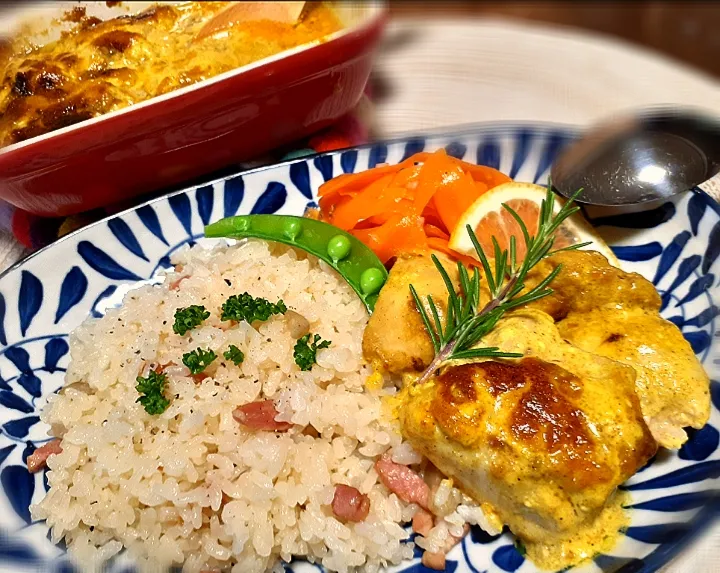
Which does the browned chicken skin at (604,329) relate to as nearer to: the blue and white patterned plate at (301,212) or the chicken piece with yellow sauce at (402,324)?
the chicken piece with yellow sauce at (402,324)

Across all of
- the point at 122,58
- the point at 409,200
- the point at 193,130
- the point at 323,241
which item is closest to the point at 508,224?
the point at 409,200

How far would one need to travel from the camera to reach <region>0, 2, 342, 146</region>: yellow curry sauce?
262 cm

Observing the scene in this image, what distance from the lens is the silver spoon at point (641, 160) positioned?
2.53 metres

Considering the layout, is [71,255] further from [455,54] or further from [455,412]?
[455,54]

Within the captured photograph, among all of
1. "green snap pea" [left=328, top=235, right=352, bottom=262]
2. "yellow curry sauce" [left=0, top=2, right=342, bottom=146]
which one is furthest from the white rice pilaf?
"yellow curry sauce" [left=0, top=2, right=342, bottom=146]

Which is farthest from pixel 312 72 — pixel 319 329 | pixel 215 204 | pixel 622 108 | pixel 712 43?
pixel 712 43

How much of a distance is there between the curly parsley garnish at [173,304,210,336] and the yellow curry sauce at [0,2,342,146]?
3.38 ft

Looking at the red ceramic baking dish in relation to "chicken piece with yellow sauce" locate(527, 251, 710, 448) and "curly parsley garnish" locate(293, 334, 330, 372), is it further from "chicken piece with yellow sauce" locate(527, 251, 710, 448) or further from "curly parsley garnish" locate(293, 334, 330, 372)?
"chicken piece with yellow sauce" locate(527, 251, 710, 448)

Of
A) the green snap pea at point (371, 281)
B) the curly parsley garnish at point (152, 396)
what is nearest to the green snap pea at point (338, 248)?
the green snap pea at point (371, 281)

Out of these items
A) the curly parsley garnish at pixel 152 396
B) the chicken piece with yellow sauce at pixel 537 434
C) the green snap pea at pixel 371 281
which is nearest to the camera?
the chicken piece with yellow sauce at pixel 537 434

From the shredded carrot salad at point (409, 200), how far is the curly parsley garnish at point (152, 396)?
1.01m

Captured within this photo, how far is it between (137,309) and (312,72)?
4.01 ft

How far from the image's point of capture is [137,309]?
7.67ft

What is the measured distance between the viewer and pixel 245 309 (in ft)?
7.08
